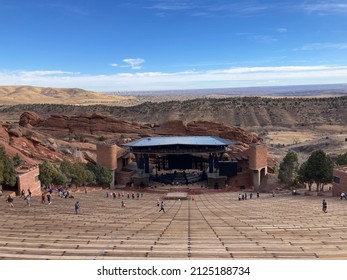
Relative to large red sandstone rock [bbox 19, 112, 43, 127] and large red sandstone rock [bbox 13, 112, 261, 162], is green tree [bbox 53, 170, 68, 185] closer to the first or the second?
large red sandstone rock [bbox 13, 112, 261, 162]

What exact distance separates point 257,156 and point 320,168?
45.9 ft

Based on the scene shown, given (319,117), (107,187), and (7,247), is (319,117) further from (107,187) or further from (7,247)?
(7,247)

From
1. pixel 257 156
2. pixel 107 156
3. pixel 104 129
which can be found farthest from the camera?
pixel 104 129

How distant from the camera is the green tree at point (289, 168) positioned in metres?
46.4

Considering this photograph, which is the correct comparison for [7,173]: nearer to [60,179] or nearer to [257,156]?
[60,179]

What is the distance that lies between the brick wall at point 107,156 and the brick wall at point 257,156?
19.1 metres

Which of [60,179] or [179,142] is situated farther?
[179,142]

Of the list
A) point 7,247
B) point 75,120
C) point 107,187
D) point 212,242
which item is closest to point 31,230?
point 7,247

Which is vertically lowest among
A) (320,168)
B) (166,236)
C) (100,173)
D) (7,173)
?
(100,173)

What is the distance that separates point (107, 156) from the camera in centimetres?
5544

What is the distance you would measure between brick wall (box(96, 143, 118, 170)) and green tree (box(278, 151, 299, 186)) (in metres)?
23.0

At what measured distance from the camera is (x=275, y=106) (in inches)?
4749

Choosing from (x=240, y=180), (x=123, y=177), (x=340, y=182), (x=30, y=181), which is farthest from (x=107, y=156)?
(x=340, y=182)

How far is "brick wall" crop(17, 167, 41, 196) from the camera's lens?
3334 cm
